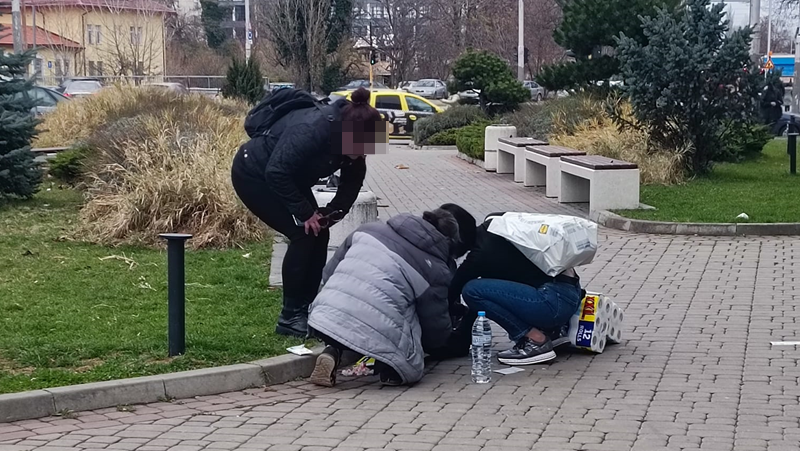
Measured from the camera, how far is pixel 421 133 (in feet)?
95.3

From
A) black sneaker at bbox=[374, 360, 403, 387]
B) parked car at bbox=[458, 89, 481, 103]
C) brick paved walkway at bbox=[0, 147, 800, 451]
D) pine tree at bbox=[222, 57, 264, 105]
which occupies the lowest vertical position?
brick paved walkway at bbox=[0, 147, 800, 451]

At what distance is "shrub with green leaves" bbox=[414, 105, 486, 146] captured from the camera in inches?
1116

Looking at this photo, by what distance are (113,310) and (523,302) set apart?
127 inches

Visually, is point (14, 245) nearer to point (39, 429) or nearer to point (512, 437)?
point (39, 429)

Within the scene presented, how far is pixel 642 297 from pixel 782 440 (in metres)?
3.94

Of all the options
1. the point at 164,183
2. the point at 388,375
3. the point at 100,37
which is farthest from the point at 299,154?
the point at 100,37

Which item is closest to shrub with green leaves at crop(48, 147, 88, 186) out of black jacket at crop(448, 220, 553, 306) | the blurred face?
the blurred face

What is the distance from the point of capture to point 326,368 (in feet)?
21.9

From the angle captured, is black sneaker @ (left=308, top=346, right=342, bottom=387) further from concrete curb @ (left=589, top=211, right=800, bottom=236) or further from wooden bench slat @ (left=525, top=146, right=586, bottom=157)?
wooden bench slat @ (left=525, top=146, right=586, bottom=157)

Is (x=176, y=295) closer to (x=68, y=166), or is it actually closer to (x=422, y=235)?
(x=422, y=235)

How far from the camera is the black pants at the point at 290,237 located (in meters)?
7.47

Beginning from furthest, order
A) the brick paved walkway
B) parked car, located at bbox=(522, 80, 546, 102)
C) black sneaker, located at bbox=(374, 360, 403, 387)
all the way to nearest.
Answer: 1. parked car, located at bbox=(522, 80, 546, 102)
2. black sneaker, located at bbox=(374, 360, 403, 387)
3. the brick paved walkway

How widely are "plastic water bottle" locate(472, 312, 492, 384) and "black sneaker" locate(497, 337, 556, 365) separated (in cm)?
36

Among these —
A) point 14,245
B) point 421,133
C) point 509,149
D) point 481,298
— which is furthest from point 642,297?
point 421,133
